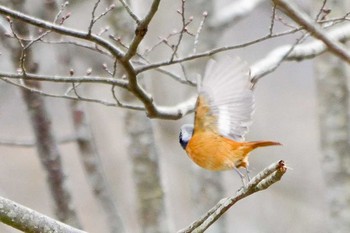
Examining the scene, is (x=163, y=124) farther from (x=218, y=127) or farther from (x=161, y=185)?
(x=218, y=127)

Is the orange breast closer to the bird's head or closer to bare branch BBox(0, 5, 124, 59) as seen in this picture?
the bird's head

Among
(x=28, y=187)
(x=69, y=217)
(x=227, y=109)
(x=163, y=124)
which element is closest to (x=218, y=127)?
(x=227, y=109)

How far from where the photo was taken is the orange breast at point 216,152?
249cm

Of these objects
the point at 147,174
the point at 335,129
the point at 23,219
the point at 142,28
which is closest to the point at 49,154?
the point at 147,174

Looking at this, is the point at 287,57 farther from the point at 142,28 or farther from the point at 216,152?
the point at 142,28

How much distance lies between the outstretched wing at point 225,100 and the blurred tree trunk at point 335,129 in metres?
1.97

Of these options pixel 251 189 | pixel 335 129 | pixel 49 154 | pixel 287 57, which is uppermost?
pixel 335 129

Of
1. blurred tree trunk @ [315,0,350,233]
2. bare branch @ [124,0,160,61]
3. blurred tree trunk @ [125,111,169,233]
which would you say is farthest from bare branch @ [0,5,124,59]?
blurred tree trunk @ [315,0,350,233]

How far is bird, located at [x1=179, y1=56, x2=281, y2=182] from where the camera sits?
2.53 m

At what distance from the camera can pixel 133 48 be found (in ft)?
7.32

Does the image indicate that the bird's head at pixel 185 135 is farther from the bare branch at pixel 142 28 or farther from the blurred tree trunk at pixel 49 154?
the blurred tree trunk at pixel 49 154

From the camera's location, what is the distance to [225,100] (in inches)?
102

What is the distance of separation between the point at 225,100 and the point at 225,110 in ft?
0.11

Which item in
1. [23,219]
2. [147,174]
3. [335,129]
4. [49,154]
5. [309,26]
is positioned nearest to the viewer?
[309,26]
